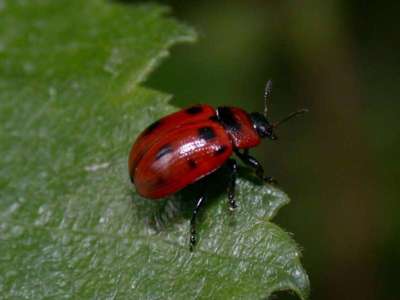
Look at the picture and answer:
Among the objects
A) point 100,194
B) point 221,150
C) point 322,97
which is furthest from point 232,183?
point 322,97

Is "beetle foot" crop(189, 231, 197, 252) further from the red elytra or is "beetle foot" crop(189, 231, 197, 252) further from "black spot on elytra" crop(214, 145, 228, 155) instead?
"black spot on elytra" crop(214, 145, 228, 155)

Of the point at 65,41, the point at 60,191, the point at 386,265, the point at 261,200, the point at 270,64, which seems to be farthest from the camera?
the point at 270,64

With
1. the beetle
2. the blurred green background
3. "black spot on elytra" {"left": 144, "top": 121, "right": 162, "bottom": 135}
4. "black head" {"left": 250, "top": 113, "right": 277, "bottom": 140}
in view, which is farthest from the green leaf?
the blurred green background

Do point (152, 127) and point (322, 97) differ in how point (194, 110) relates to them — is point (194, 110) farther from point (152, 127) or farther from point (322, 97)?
point (322, 97)

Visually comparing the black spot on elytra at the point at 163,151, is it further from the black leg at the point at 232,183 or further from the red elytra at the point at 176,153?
the black leg at the point at 232,183

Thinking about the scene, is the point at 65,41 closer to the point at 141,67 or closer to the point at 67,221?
the point at 141,67

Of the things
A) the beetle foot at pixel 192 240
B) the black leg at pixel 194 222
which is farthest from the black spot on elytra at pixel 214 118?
the beetle foot at pixel 192 240

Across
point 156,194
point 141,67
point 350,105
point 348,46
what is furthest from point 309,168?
point 156,194
